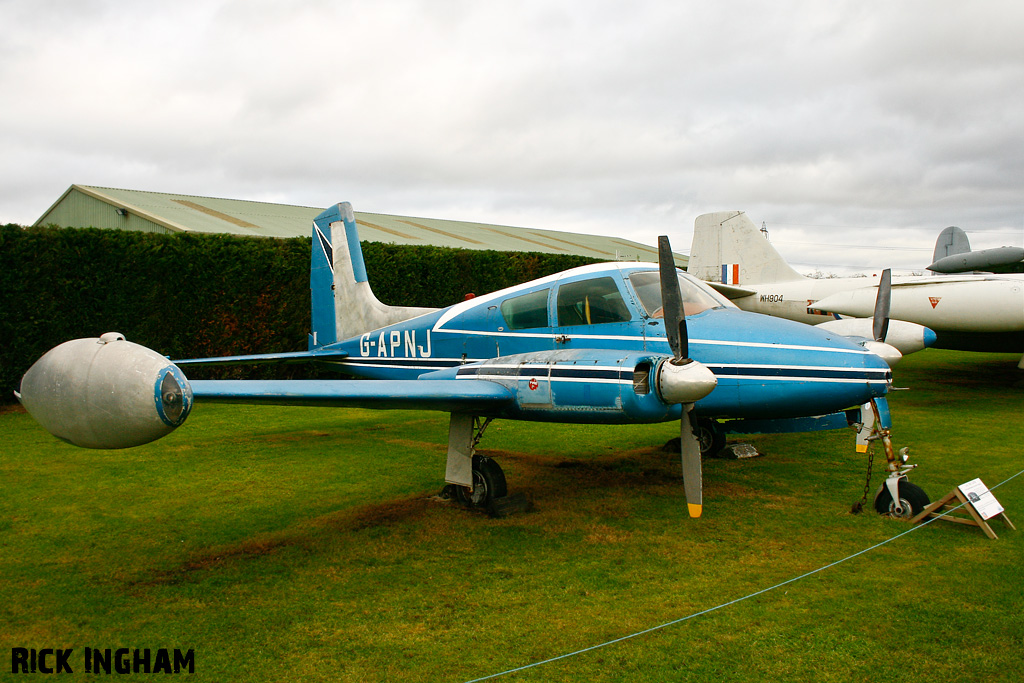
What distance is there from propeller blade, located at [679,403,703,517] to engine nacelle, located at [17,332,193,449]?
3802 millimetres

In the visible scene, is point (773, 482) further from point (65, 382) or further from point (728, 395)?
point (65, 382)

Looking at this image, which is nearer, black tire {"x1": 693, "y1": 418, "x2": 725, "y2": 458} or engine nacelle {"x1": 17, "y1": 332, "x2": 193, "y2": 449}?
engine nacelle {"x1": 17, "y1": 332, "x2": 193, "y2": 449}

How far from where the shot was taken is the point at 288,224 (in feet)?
74.7

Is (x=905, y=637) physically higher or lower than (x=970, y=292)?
lower

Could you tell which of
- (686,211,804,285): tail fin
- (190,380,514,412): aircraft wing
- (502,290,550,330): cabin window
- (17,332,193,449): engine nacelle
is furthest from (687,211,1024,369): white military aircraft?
(17,332,193,449): engine nacelle

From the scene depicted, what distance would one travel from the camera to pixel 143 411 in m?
3.27

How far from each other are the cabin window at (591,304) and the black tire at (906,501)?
9.28ft

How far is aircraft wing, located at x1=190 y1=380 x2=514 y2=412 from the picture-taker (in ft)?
15.6

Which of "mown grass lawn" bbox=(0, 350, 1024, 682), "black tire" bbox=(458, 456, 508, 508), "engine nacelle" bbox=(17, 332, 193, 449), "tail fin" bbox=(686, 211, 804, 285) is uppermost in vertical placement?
"tail fin" bbox=(686, 211, 804, 285)

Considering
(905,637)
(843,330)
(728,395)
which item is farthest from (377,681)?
(843,330)

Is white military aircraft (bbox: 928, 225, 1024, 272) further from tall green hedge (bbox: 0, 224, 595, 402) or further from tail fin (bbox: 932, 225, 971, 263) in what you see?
tall green hedge (bbox: 0, 224, 595, 402)

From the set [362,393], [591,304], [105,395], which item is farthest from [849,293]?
[105,395]

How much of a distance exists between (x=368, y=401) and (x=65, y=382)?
2343 millimetres

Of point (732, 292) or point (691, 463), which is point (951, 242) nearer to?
point (732, 292)
